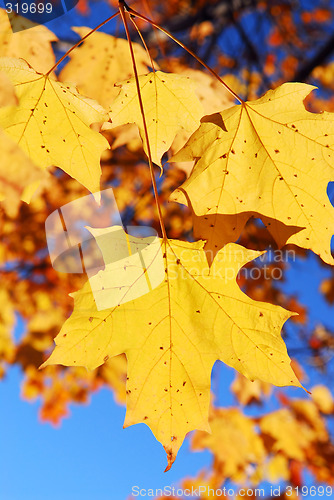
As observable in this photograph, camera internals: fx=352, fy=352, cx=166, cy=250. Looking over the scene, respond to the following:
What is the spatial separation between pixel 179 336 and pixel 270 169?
0.64 m

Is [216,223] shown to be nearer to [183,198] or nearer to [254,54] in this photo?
[183,198]

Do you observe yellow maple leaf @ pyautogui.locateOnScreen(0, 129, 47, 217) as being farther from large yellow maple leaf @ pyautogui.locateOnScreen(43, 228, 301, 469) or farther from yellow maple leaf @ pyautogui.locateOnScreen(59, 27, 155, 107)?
yellow maple leaf @ pyautogui.locateOnScreen(59, 27, 155, 107)

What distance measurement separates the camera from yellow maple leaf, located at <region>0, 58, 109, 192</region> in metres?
1.17

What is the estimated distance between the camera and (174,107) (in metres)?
1.29

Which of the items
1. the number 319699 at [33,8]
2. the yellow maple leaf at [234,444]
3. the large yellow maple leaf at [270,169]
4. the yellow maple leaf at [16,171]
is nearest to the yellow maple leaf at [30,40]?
the number 319699 at [33,8]

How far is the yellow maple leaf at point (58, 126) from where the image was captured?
117 cm

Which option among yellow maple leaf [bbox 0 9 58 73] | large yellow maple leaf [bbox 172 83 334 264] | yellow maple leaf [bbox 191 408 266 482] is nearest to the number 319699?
yellow maple leaf [bbox 0 9 58 73]

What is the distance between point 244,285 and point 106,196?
2.02 meters

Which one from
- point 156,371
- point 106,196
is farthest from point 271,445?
point 156,371

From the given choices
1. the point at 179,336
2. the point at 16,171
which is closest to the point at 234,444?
the point at 179,336

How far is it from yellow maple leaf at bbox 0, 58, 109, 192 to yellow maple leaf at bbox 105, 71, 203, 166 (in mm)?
114

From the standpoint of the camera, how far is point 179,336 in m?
1.16

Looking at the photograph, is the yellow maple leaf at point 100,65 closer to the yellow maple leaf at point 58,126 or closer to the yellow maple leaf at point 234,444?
the yellow maple leaf at point 58,126

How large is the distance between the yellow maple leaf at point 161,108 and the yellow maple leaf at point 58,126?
11cm
